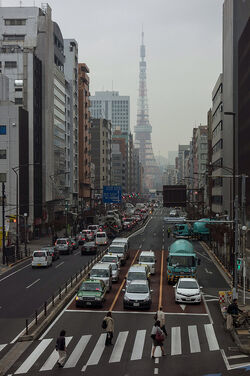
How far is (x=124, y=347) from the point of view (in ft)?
74.9

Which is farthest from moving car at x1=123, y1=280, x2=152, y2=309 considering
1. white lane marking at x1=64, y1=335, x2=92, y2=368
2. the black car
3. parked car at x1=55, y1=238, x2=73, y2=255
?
parked car at x1=55, y1=238, x2=73, y2=255

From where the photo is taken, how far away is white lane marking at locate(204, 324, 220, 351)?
2302 cm

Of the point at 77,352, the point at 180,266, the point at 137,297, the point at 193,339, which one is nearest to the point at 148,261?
the point at 180,266

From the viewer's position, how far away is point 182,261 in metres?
40.2

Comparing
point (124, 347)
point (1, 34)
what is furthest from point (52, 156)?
point (124, 347)

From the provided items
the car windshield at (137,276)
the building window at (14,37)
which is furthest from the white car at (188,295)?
the building window at (14,37)

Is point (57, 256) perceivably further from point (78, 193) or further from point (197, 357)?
point (78, 193)

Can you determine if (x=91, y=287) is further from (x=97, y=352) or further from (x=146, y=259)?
(x=146, y=259)

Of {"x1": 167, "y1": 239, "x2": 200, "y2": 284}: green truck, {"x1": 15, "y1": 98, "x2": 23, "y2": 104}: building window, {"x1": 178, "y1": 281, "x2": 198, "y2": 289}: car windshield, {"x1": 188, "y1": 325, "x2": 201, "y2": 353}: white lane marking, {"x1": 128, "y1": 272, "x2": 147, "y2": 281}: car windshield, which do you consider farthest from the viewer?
{"x1": 15, "y1": 98, "x2": 23, "y2": 104}: building window

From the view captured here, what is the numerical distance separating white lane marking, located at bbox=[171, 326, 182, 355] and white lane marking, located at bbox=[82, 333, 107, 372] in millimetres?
3199

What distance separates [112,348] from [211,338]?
5.13 m

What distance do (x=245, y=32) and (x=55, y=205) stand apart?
2026 inches

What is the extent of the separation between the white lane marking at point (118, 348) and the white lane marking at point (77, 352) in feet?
4.61

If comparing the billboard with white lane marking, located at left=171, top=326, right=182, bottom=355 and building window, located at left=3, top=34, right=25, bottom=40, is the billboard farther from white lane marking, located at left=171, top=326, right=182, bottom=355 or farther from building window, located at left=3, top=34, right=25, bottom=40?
building window, located at left=3, top=34, right=25, bottom=40
